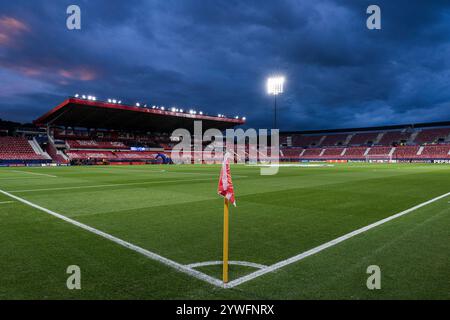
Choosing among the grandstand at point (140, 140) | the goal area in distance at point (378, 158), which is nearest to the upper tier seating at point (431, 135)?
the grandstand at point (140, 140)

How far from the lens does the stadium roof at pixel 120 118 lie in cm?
6134

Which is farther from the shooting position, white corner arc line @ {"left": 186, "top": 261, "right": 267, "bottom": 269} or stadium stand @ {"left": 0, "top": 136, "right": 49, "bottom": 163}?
stadium stand @ {"left": 0, "top": 136, "right": 49, "bottom": 163}

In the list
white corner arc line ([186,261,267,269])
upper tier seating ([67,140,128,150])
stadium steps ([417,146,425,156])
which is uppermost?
upper tier seating ([67,140,128,150])

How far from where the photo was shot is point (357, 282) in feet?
13.6

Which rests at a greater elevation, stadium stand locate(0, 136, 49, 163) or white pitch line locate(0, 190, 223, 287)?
stadium stand locate(0, 136, 49, 163)

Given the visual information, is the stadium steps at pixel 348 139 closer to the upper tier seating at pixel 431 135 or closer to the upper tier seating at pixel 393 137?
the upper tier seating at pixel 393 137

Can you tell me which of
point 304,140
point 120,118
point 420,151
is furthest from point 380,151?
point 120,118

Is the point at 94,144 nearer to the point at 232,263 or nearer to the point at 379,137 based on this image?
the point at 232,263

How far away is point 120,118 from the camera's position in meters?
72.2

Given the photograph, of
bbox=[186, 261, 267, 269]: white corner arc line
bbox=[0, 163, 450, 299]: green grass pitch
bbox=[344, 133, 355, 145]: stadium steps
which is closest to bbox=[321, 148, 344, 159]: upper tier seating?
bbox=[344, 133, 355, 145]: stadium steps

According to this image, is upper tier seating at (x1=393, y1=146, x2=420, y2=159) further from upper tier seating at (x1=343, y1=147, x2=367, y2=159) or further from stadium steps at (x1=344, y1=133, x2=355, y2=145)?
stadium steps at (x1=344, y1=133, x2=355, y2=145)

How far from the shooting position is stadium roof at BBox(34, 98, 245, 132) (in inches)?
2415

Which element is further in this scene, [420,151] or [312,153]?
[312,153]

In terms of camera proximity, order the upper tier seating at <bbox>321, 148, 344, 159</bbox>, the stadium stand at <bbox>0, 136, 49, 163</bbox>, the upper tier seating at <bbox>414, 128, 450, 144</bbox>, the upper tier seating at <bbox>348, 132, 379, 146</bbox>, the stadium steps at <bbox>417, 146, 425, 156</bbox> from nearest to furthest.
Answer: the stadium stand at <bbox>0, 136, 49, 163</bbox> < the stadium steps at <bbox>417, 146, 425, 156</bbox> < the upper tier seating at <bbox>414, 128, 450, 144</bbox> < the upper tier seating at <bbox>321, 148, 344, 159</bbox> < the upper tier seating at <bbox>348, 132, 379, 146</bbox>
